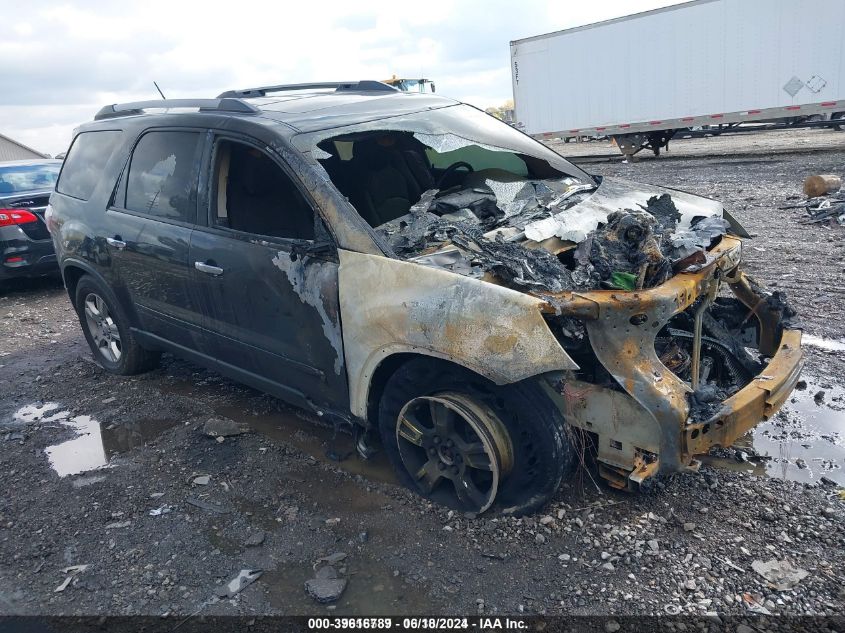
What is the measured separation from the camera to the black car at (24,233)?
24.0ft

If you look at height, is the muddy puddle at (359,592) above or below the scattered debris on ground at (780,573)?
above

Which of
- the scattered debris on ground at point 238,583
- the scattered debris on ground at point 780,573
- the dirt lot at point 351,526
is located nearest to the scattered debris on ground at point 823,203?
the dirt lot at point 351,526

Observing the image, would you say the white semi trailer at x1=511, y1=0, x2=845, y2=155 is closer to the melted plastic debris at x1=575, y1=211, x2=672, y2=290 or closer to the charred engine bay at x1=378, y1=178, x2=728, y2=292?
the charred engine bay at x1=378, y1=178, x2=728, y2=292

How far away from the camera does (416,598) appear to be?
102 inches

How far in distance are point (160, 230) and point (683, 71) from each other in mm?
15669

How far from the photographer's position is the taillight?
7.27 m

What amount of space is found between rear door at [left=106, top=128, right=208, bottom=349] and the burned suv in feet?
0.05

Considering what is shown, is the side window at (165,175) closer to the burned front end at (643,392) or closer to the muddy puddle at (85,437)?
the muddy puddle at (85,437)

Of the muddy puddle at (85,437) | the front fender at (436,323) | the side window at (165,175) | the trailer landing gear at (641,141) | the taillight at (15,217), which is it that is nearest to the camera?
the front fender at (436,323)

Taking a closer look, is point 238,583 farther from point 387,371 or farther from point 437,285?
point 437,285

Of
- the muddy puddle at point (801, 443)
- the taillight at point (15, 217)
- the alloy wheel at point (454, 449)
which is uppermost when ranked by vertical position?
the taillight at point (15, 217)

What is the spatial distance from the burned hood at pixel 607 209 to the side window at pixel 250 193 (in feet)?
4.27

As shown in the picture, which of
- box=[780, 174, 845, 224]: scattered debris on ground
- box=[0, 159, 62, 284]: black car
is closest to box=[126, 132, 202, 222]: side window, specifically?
box=[0, 159, 62, 284]: black car

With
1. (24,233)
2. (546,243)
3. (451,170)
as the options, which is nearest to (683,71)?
(451,170)
